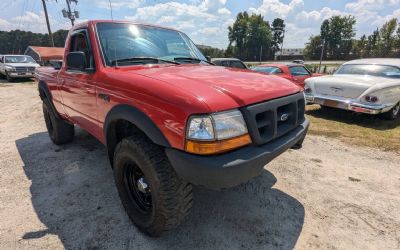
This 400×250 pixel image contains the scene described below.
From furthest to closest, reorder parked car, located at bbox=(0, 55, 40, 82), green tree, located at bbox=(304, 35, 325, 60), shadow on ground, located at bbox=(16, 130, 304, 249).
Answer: green tree, located at bbox=(304, 35, 325, 60) → parked car, located at bbox=(0, 55, 40, 82) → shadow on ground, located at bbox=(16, 130, 304, 249)

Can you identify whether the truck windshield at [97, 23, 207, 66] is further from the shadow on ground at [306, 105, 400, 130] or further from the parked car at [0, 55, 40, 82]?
the parked car at [0, 55, 40, 82]

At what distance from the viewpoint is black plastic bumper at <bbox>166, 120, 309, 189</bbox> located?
6.33ft

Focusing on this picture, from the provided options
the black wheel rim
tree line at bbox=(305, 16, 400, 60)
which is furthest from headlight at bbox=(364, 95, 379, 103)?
tree line at bbox=(305, 16, 400, 60)

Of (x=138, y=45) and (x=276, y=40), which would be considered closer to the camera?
(x=138, y=45)

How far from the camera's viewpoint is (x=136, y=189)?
A: 9.04 feet

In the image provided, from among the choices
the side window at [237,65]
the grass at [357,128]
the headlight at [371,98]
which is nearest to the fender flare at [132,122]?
the grass at [357,128]

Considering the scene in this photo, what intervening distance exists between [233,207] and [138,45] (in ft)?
6.96

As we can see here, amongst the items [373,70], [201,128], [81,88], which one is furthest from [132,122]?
[373,70]

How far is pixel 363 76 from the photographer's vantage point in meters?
6.92

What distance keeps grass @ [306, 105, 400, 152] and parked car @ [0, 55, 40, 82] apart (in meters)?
16.1

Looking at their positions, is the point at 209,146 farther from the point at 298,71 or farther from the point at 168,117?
the point at 298,71

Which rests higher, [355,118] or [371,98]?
[371,98]

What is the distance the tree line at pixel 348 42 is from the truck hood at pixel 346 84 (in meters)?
46.8

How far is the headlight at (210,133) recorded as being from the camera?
196cm
